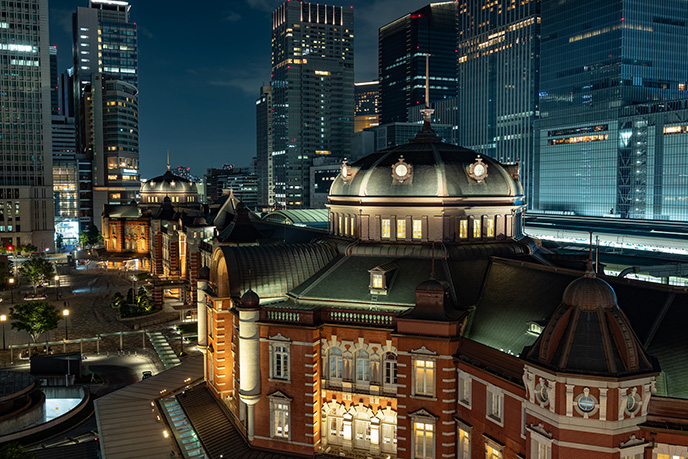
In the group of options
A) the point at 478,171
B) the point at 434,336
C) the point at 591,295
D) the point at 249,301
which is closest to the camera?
the point at 591,295

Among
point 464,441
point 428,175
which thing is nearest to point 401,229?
point 428,175

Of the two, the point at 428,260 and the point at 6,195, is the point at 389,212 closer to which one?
the point at 428,260

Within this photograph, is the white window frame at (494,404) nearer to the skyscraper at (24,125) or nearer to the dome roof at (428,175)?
the dome roof at (428,175)

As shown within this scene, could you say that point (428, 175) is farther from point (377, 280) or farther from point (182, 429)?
point (182, 429)

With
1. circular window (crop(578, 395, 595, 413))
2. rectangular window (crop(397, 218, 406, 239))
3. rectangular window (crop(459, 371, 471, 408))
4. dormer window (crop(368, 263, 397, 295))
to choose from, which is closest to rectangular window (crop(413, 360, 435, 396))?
rectangular window (crop(459, 371, 471, 408))

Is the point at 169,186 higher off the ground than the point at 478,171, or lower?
higher

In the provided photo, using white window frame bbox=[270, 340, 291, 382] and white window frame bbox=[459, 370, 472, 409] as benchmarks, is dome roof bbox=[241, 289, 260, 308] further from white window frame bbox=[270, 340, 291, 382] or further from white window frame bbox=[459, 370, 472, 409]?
white window frame bbox=[459, 370, 472, 409]

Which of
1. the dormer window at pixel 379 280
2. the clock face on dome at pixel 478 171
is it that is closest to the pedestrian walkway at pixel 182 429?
the dormer window at pixel 379 280
